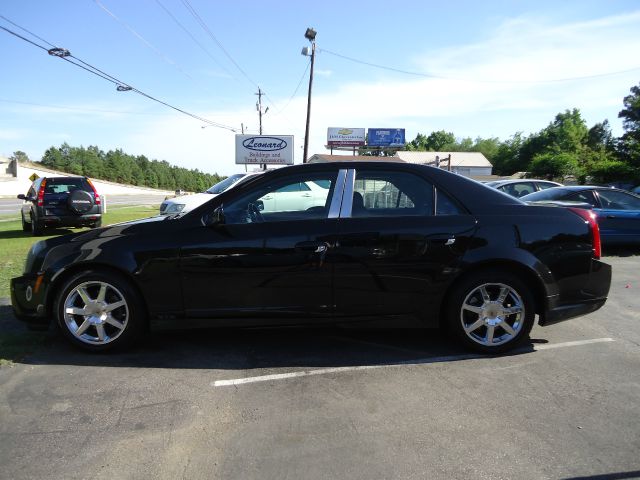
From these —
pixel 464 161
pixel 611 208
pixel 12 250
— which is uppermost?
pixel 464 161

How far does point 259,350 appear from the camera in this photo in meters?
3.86

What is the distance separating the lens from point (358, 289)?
11.8 feet

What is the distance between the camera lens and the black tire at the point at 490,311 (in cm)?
368

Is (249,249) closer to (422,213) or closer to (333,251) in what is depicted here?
(333,251)

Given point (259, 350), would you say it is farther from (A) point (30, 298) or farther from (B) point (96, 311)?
(A) point (30, 298)

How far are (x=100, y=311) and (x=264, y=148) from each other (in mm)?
27989

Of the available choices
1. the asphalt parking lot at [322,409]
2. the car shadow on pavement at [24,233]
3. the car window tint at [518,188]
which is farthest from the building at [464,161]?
the asphalt parking lot at [322,409]

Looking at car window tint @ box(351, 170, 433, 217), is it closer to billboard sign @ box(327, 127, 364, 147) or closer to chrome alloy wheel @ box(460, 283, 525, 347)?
chrome alloy wheel @ box(460, 283, 525, 347)

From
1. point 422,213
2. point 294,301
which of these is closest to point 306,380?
point 294,301

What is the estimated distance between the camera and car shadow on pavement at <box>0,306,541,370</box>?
3.62 meters

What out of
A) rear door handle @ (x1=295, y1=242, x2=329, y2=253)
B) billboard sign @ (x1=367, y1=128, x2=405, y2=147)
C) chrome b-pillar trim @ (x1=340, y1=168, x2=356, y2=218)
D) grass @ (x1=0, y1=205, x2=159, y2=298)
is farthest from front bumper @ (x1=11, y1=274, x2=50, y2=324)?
billboard sign @ (x1=367, y1=128, x2=405, y2=147)

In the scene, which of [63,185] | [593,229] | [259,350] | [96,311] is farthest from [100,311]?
[63,185]

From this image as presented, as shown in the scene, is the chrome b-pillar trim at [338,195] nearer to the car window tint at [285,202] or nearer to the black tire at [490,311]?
the car window tint at [285,202]

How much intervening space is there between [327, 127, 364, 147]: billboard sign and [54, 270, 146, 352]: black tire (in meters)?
57.5
